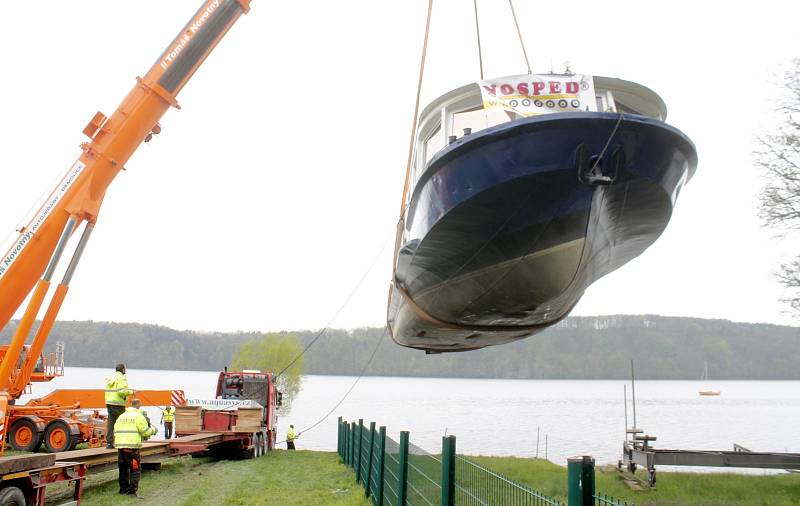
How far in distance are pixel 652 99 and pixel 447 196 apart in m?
2.42

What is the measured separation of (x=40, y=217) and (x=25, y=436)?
489 cm

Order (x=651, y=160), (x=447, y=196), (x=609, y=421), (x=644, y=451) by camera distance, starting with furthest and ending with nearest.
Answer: (x=609, y=421), (x=644, y=451), (x=447, y=196), (x=651, y=160)

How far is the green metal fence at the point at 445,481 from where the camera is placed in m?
2.60

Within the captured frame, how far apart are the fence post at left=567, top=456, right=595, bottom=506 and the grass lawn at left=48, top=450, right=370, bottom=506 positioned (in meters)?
6.51

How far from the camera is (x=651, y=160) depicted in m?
5.31

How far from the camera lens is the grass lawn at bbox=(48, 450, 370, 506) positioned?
864cm

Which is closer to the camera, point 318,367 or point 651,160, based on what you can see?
point 651,160

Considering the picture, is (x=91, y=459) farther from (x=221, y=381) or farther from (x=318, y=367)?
(x=318, y=367)

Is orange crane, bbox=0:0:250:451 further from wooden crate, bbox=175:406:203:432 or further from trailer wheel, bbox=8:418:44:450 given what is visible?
wooden crate, bbox=175:406:203:432

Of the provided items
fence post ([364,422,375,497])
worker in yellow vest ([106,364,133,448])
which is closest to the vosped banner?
fence post ([364,422,375,497])

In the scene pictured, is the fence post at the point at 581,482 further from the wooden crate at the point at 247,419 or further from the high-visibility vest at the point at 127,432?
the wooden crate at the point at 247,419

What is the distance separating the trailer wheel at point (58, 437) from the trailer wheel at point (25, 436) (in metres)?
0.15

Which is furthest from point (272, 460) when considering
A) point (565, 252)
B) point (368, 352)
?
point (368, 352)

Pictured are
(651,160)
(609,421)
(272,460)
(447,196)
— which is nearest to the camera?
(651,160)
